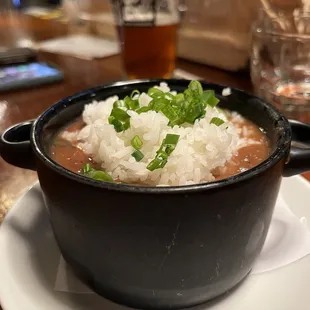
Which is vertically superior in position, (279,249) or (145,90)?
(145,90)

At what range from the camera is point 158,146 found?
2.18ft

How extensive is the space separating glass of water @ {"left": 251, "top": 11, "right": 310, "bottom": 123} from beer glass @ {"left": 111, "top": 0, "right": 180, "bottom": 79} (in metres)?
0.29

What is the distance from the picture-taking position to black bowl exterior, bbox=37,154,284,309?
519 millimetres

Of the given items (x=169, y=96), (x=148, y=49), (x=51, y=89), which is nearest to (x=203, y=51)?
(x=148, y=49)

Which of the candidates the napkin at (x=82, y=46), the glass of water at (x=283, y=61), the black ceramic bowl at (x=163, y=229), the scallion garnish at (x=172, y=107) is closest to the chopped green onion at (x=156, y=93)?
the scallion garnish at (x=172, y=107)

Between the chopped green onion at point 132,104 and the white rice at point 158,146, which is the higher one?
the chopped green onion at point 132,104

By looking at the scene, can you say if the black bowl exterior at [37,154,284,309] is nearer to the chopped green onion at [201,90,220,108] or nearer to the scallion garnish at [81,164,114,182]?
the scallion garnish at [81,164,114,182]

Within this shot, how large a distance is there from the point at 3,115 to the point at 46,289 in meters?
0.88

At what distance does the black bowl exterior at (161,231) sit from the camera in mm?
516

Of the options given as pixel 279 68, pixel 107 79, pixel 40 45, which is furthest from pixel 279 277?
pixel 40 45

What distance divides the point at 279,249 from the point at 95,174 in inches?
12.5

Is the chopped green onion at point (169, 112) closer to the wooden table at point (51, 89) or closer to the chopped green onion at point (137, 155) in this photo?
the chopped green onion at point (137, 155)

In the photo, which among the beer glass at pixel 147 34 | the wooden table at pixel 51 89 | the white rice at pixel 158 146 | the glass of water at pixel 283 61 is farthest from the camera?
the beer glass at pixel 147 34

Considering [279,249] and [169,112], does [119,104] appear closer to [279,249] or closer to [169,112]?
[169,112]
